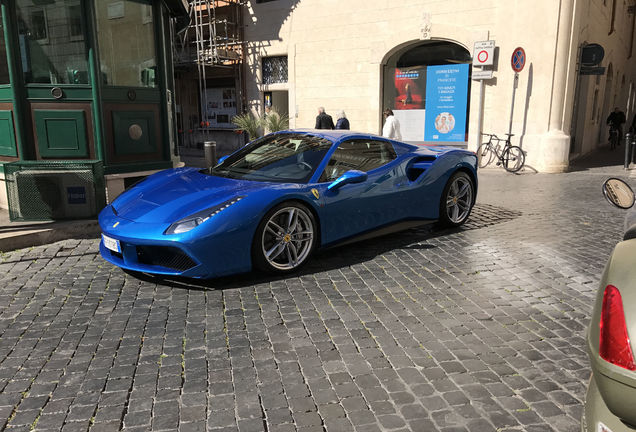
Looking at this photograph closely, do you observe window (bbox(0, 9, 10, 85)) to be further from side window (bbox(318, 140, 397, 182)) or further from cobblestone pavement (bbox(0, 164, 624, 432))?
side window (bbox(318, 140, 397, 182))

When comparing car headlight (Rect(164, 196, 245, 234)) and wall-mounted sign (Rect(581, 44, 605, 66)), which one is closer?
car headlight (Rect(164, 196, 245, 234))

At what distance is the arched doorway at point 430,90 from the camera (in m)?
14.8

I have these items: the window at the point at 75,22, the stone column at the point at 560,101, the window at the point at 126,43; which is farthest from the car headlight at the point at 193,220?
the stone column at the point at 560,101

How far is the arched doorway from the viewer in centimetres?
1482

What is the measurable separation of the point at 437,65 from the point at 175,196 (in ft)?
40.7

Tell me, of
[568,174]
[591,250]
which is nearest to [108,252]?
[591,250]

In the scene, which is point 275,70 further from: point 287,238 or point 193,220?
point 193,220

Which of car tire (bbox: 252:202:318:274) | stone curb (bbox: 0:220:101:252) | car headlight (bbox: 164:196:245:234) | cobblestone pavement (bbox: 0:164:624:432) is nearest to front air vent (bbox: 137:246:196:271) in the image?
car headlight (bbox: 164:196:245:234)

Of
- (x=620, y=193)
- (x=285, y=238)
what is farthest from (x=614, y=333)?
(x=285, y=238)

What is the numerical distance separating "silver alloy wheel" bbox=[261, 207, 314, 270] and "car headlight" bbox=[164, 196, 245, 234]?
0.47 m

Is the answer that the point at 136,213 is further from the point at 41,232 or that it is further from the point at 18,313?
the point at 41,232

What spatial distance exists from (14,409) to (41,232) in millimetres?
3739

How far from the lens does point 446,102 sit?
1505cm

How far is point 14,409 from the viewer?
8.69 feet
